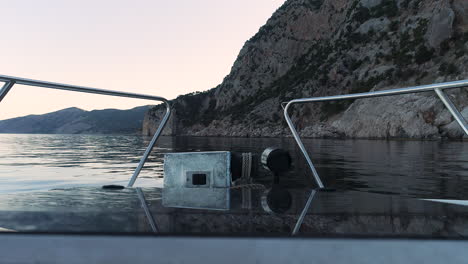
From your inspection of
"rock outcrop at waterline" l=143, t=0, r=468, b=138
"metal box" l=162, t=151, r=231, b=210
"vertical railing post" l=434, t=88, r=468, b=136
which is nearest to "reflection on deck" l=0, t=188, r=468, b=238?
"metal box" l=162, t=151, r=231, b=210

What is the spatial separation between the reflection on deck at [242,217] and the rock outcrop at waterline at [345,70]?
28.0 meters

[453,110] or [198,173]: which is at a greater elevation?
[453,110]

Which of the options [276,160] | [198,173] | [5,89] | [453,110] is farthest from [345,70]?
[5,89]

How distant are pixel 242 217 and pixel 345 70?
261ft

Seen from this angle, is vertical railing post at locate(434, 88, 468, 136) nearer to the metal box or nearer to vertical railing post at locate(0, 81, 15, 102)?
the metal box

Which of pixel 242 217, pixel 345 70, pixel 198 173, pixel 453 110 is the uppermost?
pixel 345 70

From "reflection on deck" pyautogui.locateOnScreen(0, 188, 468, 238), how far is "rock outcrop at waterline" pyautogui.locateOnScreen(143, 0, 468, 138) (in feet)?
91.9

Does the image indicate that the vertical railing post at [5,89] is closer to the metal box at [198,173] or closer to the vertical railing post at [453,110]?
the metal box at [198,173]

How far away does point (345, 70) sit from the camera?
7788 centimetres

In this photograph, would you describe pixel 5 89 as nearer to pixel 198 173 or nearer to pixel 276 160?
pixel 198 173

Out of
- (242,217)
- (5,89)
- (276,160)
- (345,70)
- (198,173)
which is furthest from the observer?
(345,70)

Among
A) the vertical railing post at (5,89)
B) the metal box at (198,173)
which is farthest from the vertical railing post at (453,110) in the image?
the vertical railing post at (5,89)

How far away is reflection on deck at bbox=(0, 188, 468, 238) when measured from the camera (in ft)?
9.29

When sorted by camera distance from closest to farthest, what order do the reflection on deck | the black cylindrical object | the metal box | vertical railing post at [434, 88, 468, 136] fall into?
the reflection on deck < vertical railing post at [434, 88, 468, 136] < the metal box < the black cylindrical object
